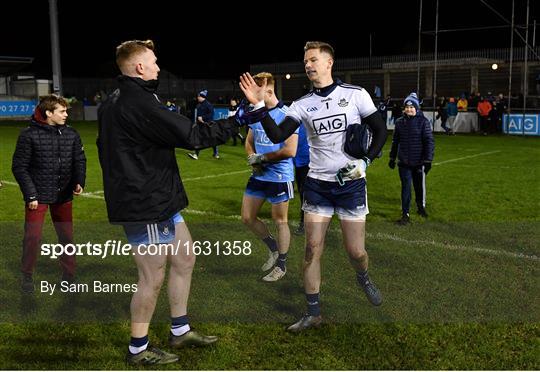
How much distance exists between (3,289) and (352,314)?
10.3 ft

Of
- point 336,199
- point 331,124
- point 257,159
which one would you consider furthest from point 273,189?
point 331,124

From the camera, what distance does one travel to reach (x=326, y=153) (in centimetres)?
473

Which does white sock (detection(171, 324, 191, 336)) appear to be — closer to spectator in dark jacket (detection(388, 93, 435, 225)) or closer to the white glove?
the white glove

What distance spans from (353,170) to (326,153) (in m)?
0.26

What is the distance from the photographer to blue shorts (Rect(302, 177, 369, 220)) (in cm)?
472

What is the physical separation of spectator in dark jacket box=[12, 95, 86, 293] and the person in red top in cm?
2253

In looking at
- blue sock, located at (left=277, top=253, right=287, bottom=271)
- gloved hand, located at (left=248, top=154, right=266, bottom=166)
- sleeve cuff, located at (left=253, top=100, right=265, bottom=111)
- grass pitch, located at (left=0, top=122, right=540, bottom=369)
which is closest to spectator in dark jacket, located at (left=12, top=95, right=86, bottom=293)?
grass pitch, located at (left=0, top=122, right=540, bottom=369)

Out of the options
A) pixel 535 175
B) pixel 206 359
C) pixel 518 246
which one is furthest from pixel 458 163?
pixel 206 359

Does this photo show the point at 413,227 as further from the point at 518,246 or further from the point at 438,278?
the point at 438,278

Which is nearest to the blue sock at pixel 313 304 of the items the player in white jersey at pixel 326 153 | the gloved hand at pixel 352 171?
the player in white jersey at pixel 326 153

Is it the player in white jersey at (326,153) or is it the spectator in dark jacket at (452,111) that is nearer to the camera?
the player in white jersey at (326,153)

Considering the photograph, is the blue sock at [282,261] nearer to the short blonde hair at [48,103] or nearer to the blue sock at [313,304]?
the blue sock at [313,304]

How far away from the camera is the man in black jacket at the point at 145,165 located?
3.67 metres

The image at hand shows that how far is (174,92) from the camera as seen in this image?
50250 millimetres
